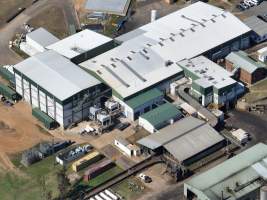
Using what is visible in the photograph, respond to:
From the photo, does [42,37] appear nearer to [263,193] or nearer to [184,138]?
[184,138]

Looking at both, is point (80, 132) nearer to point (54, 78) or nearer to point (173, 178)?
point (54, 78)

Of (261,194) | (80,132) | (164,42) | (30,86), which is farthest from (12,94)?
(261,194)

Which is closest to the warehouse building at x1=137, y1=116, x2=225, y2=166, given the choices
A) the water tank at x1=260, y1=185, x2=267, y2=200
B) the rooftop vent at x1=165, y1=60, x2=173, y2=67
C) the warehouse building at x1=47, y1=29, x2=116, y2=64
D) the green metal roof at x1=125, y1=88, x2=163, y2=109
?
the green metal roof at x1=125, y1=88, x2=163, y2=109

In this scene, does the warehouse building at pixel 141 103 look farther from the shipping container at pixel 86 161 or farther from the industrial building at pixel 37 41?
the industrial building at pixel 37 41

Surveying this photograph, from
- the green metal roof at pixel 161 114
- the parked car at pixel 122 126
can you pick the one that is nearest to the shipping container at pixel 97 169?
the parked car at pixel 122 126

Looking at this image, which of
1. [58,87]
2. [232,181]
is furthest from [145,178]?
[58,87]

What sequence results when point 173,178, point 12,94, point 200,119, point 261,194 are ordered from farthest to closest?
point 12,94
point 200,119
point 173,178
point 261,194
